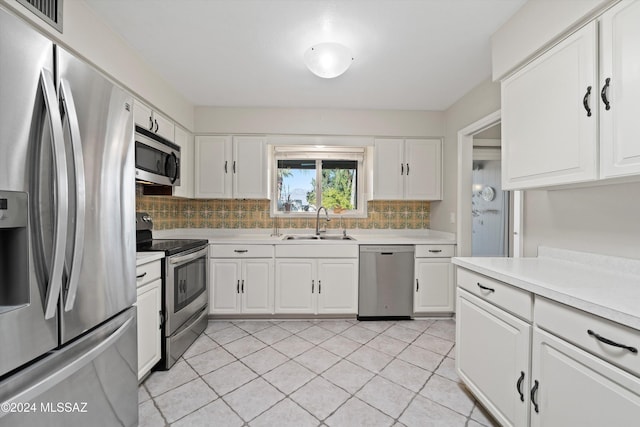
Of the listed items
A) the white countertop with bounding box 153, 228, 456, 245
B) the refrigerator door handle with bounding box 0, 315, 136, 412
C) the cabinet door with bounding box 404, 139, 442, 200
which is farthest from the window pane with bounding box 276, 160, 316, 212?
the refrigerator door handle with bounding box 0, 315, 136, 412

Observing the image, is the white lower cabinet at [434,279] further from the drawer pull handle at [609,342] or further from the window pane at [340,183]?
the drawer pull handle at [609,342]

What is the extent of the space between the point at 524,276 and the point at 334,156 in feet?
8.91

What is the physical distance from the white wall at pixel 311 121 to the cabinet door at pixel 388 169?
5.6 inches

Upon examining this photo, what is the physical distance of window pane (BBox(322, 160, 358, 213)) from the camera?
12.1 ft

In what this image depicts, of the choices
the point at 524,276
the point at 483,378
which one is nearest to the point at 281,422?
the point at 483,378

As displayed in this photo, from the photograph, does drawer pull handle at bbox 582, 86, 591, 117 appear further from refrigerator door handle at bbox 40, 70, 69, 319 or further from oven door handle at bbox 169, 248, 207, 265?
oven door handle at bbox 169, 248, 207, 265

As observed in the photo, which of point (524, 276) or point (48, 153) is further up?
point (48, 153)

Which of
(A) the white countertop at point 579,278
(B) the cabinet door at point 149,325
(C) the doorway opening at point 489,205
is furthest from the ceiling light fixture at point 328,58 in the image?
(C) the doorway opening at point 489,205

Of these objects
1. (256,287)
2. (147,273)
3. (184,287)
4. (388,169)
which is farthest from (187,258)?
(388,169)

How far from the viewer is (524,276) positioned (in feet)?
4.27

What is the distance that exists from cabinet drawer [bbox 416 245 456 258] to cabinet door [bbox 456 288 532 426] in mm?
1199

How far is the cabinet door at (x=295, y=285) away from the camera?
2891mm

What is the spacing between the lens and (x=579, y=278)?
4.18ft

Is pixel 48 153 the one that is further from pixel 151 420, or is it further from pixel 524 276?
pixel 524 276
